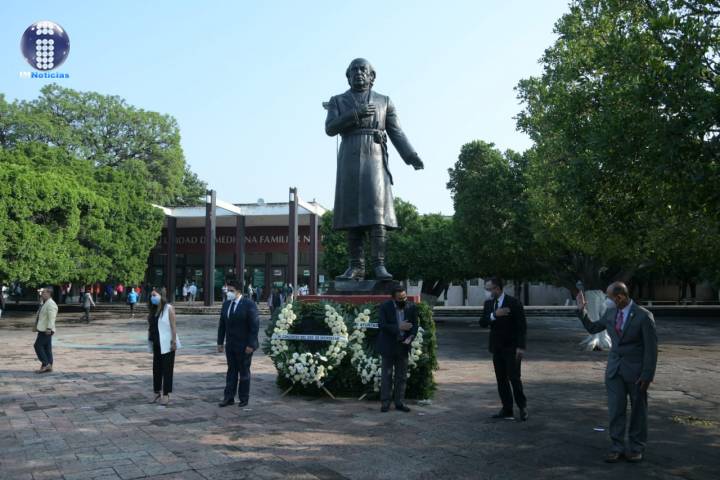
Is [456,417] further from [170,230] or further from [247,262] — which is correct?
[247,262]

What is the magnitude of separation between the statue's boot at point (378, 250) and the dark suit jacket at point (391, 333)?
114cm

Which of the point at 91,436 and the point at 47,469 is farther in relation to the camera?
the point at 91,436

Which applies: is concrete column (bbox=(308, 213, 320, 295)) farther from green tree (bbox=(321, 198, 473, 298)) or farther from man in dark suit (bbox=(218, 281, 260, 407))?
man in dark suit (bbox=(218, 281, 260, 407))

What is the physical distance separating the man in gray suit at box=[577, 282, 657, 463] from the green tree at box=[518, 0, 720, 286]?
236cm

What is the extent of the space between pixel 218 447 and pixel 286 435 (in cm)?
76

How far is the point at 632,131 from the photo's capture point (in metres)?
8.20

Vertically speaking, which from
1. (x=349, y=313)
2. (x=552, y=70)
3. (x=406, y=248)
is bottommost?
(x=349, y=313)

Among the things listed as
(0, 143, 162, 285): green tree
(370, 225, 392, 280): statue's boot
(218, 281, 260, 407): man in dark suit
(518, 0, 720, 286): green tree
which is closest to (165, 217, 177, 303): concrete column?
(0, 143, 162, 285): green tree

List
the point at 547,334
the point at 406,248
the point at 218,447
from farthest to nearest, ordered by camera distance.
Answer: the point at 406,248
the point at 547,334
the point at 218,447

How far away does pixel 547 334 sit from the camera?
21.2m

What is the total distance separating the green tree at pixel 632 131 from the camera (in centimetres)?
714

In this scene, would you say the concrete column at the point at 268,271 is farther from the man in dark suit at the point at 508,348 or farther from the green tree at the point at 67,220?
the man in dark suit at the point at 508,348

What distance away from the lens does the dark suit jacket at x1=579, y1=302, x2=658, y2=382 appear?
17.0 feet

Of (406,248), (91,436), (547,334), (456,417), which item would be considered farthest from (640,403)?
(406,248)
